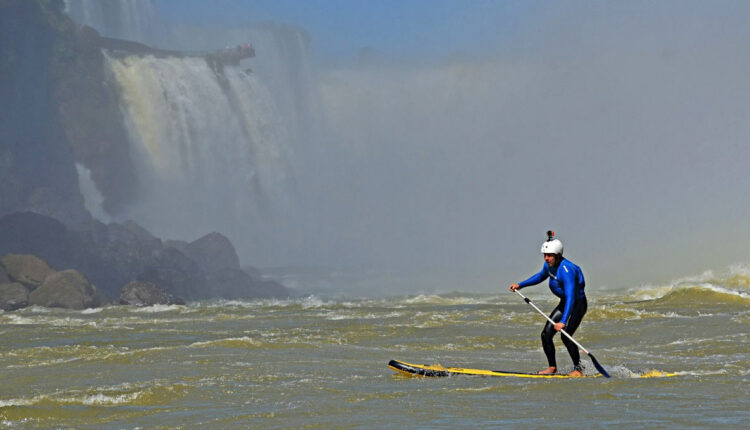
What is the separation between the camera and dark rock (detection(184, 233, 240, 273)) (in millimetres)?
96812

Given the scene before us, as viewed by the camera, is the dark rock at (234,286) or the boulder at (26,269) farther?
the dark rock at (234,286)

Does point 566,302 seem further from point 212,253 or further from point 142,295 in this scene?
point 212,253

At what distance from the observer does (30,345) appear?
2758 cm

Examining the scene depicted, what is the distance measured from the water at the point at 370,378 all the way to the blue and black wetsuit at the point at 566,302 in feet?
2.13

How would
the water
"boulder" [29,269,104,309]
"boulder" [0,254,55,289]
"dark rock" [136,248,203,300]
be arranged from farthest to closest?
"dark rock" [136,248,203,300] < "boulder" [0,254,55,289] < "boulder" [29,269,104,309] < the water

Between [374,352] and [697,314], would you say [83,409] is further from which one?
[697,314]

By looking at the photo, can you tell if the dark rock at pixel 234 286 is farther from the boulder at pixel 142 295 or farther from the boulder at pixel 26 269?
the boulder at pixel 26 269

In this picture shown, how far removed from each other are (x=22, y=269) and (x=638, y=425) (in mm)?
57508

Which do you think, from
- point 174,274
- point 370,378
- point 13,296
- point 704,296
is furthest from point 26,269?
point 370,378

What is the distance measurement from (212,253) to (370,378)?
82548 millimetres

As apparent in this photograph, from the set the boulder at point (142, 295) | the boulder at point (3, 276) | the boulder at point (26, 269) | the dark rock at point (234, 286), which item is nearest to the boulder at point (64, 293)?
the boulder at point (26, 269)

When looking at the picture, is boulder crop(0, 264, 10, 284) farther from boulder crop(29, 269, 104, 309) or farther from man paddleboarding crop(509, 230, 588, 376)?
man paddleboarding crop(509, 230, 588, 376)

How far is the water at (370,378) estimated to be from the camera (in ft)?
40.6

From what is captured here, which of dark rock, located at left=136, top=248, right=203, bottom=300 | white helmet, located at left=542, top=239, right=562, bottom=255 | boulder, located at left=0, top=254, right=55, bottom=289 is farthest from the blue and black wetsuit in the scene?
dark rock, located at left=136, top=248, right=203, bottom=300
